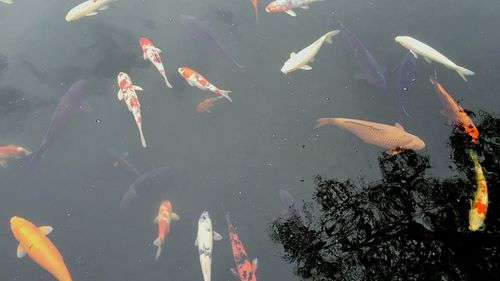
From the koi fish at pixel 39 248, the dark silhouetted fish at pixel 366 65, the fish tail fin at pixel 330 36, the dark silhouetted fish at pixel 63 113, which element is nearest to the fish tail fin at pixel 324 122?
the dark silhouetted fish at pixel 366 65

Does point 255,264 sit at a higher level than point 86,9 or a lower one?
lower

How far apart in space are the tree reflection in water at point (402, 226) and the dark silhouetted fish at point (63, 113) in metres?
2.68

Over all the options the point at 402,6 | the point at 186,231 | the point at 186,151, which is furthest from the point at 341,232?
the point at 402,6

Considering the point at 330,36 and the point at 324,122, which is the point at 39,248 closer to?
the point at 324,122

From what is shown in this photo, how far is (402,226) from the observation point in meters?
3.54

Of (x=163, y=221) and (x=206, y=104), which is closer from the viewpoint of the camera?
(x=163, y=221)

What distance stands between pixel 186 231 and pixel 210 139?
1.06m

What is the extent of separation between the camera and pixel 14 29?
570 centimetres

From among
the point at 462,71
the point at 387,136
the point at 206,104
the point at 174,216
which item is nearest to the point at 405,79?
the point at 462,71

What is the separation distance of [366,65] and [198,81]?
1933 mm

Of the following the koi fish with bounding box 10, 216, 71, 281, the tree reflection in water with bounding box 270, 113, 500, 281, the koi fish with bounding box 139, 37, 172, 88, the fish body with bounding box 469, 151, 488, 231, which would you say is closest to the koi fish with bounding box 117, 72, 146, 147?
the koi fish with bounding box 139, 37, 172, 88

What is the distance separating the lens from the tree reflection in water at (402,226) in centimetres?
334

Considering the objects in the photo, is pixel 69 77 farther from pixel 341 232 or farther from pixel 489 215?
pixel 489 215

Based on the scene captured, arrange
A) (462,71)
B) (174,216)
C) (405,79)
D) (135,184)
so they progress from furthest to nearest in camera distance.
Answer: (405,79) < (462,71) < (135,184) < (174,216)
